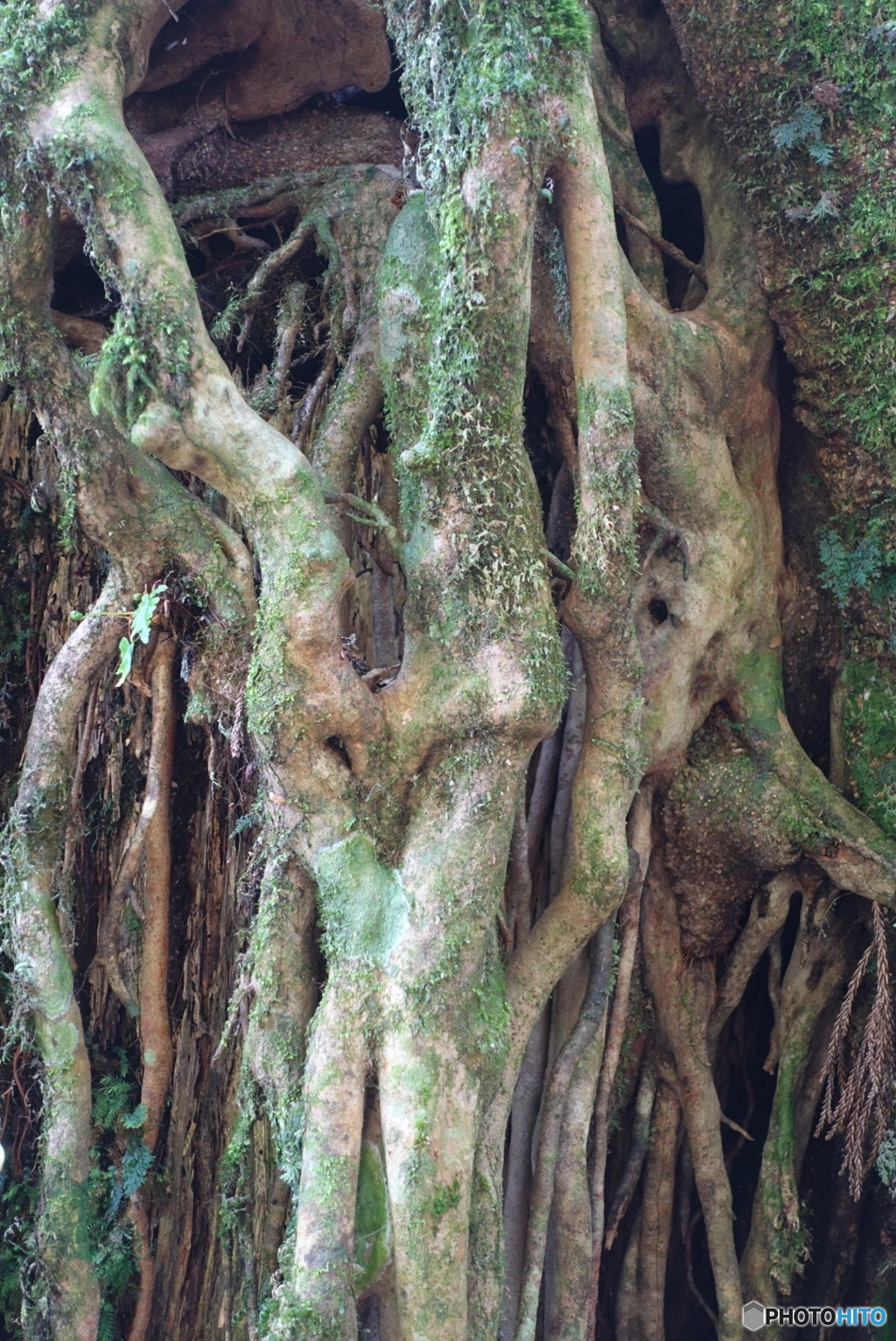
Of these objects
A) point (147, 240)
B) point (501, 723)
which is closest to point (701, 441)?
point (501, 723)

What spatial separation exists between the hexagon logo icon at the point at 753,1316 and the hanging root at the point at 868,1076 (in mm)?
512

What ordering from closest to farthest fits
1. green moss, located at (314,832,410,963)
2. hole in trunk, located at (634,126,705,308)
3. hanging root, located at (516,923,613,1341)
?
green moss, located at (314,832,410,963) < hanging root, located at (516,923,613,1341) < hole in trunk, located at (634,126,705,308)

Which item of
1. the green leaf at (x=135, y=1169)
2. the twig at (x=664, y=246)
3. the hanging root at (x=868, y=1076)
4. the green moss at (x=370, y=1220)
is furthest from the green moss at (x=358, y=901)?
the twig at (x=664, y=246)

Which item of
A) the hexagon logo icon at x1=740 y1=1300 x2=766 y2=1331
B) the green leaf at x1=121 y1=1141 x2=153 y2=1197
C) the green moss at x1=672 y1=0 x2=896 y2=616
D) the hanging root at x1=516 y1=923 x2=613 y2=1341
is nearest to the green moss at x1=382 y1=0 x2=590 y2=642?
the green moss at x1=672 y1=0 x2=896 y2=616

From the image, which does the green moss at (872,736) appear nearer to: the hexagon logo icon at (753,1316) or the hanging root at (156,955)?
the hexagon logo icon at (753,1316)

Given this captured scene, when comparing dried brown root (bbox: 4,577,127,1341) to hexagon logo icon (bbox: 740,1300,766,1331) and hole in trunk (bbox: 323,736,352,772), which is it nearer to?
hole in trunk (bbox: 323,736,352,772)

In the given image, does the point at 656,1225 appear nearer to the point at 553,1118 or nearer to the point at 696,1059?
the point at 696,1059

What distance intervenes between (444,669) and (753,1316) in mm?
2362

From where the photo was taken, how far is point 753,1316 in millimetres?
3230

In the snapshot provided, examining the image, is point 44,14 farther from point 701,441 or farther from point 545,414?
point 701,441

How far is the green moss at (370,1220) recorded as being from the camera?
7.40ft

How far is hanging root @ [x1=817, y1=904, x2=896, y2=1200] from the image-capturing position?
9.97 feet

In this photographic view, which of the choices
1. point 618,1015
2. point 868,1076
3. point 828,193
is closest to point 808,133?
point 828,193

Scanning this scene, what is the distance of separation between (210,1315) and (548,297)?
3254mm
